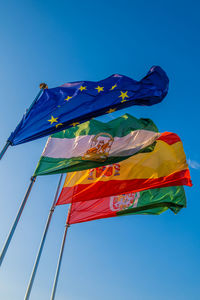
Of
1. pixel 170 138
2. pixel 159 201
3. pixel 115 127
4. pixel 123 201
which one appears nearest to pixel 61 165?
pixel 115 127

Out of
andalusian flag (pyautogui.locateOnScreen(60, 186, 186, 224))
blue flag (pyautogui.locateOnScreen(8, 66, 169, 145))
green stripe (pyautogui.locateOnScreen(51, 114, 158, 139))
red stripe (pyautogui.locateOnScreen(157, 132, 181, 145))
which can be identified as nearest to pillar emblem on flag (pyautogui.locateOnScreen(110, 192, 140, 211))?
andalusian flag (pyautogui.locateOnScreen(60, 186, 186, 224))

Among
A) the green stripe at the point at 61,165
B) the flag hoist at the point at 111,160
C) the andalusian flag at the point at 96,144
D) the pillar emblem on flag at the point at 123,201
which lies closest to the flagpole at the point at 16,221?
the flag hoist at the point at 111,160

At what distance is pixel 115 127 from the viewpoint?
11.6m

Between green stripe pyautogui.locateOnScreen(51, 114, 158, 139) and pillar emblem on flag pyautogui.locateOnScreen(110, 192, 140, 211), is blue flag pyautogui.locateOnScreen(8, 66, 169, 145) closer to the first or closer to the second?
green stripe pyautogui.locateOnScreen(51, 114, 158, 139)

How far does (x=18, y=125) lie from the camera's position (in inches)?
328

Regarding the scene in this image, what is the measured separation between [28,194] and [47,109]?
3126 mm

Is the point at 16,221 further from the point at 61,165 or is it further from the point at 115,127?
the point at 115,127

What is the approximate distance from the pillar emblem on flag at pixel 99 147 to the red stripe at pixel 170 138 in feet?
14.4

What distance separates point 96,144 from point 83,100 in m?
1.87

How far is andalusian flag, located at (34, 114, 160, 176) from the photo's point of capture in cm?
928

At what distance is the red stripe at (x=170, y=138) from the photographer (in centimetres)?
1412

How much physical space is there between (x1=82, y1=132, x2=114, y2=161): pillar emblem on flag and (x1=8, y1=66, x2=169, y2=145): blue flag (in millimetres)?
1335

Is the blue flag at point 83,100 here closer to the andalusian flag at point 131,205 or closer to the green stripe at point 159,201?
the andalusian flag at point 131,205

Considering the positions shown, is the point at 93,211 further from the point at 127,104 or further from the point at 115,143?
the point at 127,104
